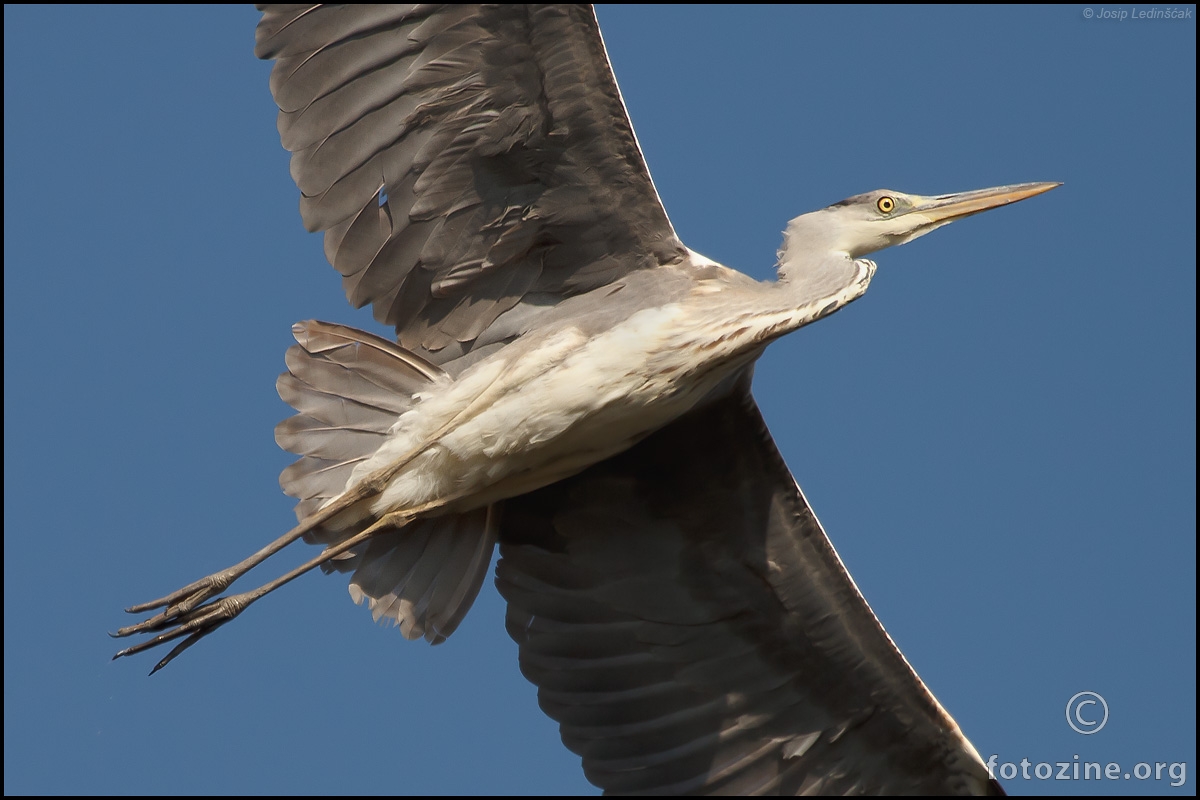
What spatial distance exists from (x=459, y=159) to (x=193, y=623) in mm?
2327

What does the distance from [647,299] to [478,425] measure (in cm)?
90

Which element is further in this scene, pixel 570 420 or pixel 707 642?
pixel 707 642

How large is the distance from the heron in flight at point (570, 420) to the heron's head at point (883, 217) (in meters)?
0.01

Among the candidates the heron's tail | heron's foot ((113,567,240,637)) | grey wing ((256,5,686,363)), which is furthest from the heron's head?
heron's foot ((113,567,240,637))

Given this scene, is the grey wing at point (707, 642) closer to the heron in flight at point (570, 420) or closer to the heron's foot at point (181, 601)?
the heron in flight at point (570, 420)

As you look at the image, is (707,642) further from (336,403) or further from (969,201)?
(969,201)

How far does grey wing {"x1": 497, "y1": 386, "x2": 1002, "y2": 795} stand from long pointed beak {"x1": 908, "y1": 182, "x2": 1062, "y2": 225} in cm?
156

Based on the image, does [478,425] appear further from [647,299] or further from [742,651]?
[742,651]

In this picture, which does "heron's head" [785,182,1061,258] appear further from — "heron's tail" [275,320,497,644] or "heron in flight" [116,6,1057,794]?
"heron's tail" [275,320,497,644]

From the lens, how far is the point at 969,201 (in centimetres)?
715

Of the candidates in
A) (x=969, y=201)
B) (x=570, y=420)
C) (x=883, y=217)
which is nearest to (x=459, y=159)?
(x=570, y=420)

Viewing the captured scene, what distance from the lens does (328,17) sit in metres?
6.02

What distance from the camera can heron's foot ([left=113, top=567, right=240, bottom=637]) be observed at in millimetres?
6258

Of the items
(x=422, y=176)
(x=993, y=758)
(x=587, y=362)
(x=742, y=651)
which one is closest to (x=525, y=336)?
(x=587, y=362)
